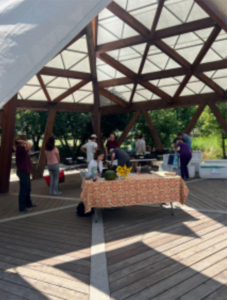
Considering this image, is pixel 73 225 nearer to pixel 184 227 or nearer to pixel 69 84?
pixel 184 227

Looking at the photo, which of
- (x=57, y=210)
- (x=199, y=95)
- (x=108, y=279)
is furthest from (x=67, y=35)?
(x=199, y=95)

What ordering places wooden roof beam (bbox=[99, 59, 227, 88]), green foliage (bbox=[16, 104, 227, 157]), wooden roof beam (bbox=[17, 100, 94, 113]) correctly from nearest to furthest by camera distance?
wooden roof beam (bbox=[99, 59, 227, 88]) < wooden roof beam (bbox=[17, 100, 94, 113]) < green foliage (bbox=[16, 104, 227, 157])

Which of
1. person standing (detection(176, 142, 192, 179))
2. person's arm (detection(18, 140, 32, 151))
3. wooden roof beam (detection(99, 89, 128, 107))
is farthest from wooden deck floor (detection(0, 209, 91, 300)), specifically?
wooden roof beam (detection(99, 89, 128, 107))

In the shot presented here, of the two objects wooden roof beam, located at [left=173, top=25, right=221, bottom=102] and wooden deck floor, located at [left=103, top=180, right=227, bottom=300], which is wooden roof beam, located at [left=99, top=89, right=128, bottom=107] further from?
wooden deck floor, located at [left=103, top=180, right=227, bottom=300]

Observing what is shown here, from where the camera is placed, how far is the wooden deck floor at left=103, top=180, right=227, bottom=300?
266 centimetres

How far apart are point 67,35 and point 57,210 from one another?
4.23 meters

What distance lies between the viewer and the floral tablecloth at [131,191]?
4.80 meters

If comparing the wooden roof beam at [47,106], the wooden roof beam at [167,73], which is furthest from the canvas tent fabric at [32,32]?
the wooden roof beam at [47,106]

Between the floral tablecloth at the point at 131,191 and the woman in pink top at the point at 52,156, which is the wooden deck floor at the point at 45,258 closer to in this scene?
the floral tablecloth at the point at 131,191

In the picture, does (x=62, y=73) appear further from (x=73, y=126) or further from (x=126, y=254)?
(x=73, y=126)

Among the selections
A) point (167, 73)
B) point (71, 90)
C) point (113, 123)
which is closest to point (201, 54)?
point (167, 73)

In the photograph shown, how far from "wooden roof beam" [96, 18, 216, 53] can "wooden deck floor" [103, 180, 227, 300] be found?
581 centimetres

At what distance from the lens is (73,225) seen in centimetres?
486

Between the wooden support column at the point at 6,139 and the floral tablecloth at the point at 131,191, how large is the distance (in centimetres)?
441
